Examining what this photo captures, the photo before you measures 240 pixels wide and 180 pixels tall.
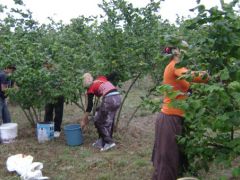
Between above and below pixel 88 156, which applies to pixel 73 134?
above

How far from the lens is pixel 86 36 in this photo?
8.54 m

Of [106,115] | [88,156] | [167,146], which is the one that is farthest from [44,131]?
[167,146]

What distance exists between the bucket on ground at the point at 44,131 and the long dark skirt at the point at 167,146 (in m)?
3.83

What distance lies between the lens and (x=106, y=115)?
7047 mm

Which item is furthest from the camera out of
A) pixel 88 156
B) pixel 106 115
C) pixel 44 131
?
pixel 44 131

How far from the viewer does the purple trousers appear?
692 centimetres

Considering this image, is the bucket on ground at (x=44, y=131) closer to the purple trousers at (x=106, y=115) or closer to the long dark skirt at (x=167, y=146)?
the purple trousers at (x=106, y=115)

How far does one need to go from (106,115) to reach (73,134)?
0.83 m

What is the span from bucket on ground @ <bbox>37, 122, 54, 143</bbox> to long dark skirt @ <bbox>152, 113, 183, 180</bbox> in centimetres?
383

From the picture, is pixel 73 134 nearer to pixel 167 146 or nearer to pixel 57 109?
pixel 57 109

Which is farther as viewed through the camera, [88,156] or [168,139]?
[88,156]

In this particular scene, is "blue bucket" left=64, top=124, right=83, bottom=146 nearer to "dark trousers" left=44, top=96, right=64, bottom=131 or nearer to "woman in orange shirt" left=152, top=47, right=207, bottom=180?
"dark trousers" left=44, top=96, right=64, bottom=131

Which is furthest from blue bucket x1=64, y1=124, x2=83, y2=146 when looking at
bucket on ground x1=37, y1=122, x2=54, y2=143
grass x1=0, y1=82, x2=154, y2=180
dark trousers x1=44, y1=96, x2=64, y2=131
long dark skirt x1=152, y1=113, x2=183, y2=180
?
long dark skirt x1=152, y1=113, x2=183, y2=180

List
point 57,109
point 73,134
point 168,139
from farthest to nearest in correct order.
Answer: point 57,109 < point 73,134 < point 168,139
